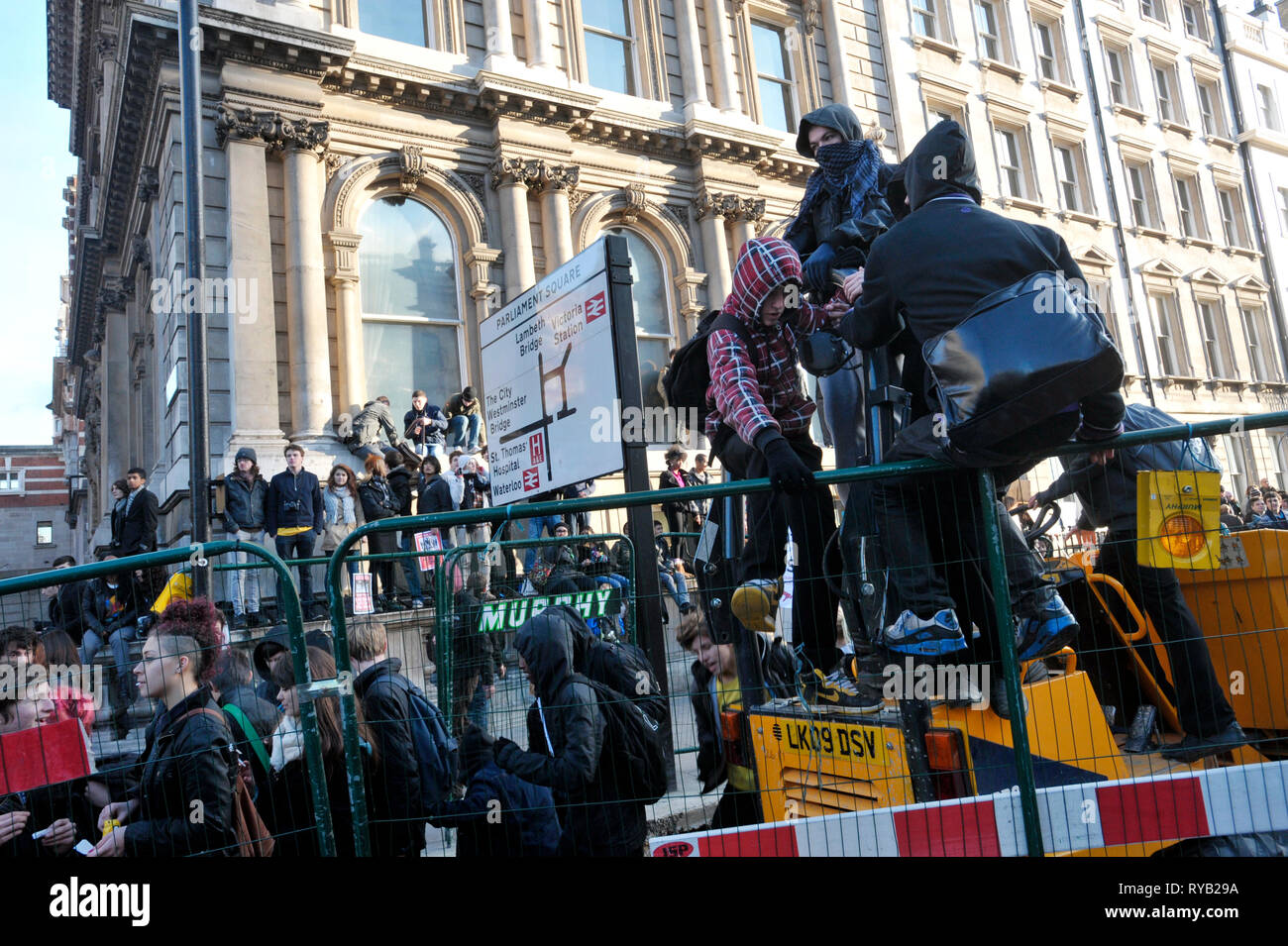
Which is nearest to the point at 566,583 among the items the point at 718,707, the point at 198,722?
the point at 718,707

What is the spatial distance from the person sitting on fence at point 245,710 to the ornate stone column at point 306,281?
10442mm

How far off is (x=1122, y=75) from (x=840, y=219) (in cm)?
3138

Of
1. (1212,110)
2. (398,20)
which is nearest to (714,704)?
(398,20)

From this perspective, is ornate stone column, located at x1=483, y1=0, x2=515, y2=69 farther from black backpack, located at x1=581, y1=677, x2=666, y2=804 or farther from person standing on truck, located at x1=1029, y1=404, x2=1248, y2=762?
black backpack, located at x1=581, y1=677, x2=666, y2=804

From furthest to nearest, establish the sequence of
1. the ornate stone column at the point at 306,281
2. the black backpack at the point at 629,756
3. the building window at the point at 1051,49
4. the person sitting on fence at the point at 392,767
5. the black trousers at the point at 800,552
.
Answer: the building window at the point at 1051,49, the ornate stone column at the point at 306,281, the black trousers at the point at 800,552, the person sitting on fence at the point at 392,767, the black backpack at the point at 629,756

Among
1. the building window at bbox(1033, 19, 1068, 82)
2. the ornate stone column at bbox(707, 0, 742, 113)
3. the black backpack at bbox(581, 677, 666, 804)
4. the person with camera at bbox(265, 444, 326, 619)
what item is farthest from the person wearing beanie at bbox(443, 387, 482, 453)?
the building window at bbox(1033, 19, 1068, 82)

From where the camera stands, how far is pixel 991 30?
2762 centimetres

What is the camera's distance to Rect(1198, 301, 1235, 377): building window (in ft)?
101

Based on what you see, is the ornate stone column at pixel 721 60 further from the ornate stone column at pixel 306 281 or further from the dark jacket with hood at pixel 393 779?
the dark jacket with hood at pixel 393 779

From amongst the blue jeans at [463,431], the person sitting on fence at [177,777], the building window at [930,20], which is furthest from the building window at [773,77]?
the person sitting on fence at [177,777]

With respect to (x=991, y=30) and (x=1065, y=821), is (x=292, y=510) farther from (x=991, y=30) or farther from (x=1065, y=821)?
(x=991, y=30)

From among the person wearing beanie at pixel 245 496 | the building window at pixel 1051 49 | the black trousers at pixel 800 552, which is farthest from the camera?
the building window at pixel 1051 49

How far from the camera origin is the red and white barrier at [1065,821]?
334 cm
